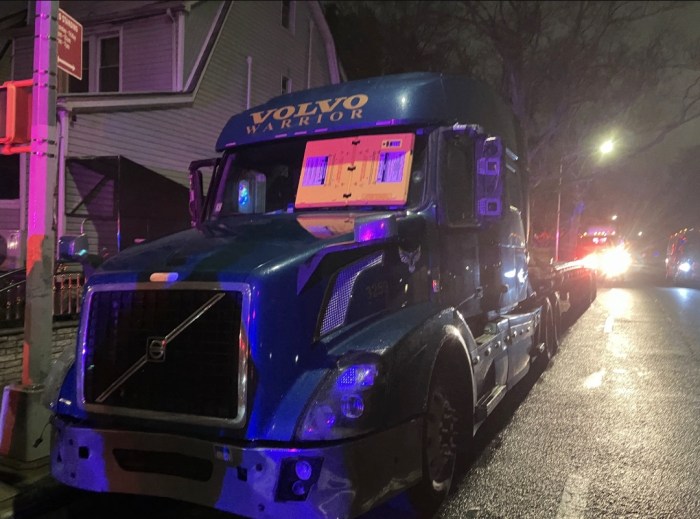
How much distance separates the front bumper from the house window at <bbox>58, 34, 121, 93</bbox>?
41.9 ft

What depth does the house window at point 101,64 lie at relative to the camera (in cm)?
1428

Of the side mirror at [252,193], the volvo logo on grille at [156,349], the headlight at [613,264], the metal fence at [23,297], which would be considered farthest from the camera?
the headlight at [613,264]

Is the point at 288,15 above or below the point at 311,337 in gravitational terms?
above

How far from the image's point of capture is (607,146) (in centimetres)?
2467

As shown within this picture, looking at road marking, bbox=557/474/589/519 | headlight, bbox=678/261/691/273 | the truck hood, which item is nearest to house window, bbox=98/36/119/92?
the truck hood

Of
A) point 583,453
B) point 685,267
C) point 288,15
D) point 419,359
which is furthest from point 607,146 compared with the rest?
point 419,359

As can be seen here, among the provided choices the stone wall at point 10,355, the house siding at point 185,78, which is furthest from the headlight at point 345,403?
the house siding at point 185,78

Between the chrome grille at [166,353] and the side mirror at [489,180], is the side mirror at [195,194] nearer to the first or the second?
the chrome grille at [166,353]

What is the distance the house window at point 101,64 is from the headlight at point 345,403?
1341cm

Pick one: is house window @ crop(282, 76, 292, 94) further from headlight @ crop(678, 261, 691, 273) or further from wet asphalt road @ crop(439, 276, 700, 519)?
headlight @ crop(678, 261, 691, 273)

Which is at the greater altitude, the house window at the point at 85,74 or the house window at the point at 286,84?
the house window at the point at 286,84

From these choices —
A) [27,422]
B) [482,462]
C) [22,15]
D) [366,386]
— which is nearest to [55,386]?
[27,422]

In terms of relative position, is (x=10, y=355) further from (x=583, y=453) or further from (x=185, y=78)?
(x=185, y=78)

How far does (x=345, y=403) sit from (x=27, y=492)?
246 centimetres
